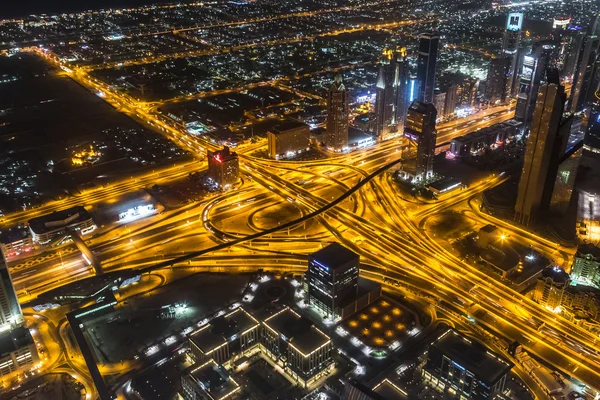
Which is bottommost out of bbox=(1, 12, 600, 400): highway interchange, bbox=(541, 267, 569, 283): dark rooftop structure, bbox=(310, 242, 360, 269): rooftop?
bbox=(1, 12, 600, 400): highway interchange

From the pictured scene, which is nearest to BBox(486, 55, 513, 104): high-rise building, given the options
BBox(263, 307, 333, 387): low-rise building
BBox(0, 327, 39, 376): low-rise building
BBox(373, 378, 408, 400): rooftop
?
BBox(263, 307, 333, 387): low-rise building

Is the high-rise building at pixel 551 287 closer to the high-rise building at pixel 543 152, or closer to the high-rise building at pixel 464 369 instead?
the high-rise building at pixel 464 369

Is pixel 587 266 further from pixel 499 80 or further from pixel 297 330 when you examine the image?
pixel 499 80

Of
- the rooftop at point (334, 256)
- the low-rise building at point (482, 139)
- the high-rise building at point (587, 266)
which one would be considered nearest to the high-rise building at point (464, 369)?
the rooftop at point (334, 256)

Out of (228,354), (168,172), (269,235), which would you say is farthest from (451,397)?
(168,172)

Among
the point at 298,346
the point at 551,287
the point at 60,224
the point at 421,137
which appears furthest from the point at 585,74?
the point at 60,224

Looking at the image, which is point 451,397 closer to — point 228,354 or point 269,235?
point 228,354

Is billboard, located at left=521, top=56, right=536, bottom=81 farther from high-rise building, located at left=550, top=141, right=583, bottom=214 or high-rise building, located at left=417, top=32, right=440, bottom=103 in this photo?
high-rise building, located at left=550, top=141, right=583, bottom=214
